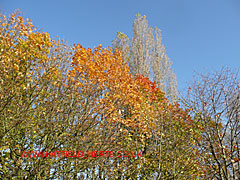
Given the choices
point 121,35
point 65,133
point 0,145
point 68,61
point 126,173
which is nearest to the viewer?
point 0,145

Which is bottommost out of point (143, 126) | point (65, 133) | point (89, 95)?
point (65, 133)

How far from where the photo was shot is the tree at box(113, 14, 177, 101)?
15.9 m

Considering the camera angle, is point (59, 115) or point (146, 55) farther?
point (146, 55)

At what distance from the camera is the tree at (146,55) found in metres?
15.9

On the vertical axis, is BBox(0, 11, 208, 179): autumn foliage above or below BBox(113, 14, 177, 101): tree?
below

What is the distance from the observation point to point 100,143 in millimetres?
5672

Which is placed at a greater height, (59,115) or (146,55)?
(146,55)

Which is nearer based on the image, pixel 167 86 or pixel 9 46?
pixel 9 46

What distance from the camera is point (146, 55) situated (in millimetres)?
16766

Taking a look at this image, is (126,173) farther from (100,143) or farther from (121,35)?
(121,35)

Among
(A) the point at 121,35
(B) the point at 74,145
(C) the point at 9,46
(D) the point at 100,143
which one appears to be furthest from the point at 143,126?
(A) the point at 121,35

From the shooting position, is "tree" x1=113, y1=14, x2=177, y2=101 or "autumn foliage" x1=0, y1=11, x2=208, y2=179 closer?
"autumn foliage" x1=0, y1=11, x2=208, y2=179

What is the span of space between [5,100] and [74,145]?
2057 mm

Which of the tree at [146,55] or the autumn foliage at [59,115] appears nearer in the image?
the autumn foliage at [59,115]
